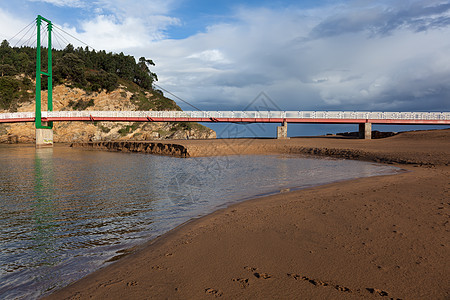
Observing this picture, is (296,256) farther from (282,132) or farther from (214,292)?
(282,132)

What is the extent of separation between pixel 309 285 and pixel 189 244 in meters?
2.45

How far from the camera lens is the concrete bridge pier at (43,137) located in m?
52.0

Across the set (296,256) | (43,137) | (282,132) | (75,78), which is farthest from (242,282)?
(75,78)

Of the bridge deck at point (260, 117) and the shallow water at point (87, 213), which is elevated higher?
the bridge deck at point (260, 117)

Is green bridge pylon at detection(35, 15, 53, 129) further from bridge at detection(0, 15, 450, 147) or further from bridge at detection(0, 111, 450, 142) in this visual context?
bridge at detection(0, 111, 450, 142)

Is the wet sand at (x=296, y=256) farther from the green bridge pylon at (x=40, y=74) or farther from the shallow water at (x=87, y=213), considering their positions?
the green bridge pylon at (x=40, y=74)

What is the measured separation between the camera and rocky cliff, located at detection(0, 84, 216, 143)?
214 ft

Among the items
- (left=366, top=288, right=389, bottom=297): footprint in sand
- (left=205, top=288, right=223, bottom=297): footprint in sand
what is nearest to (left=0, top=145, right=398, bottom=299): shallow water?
(left=205, top=288, right=223, bottom=297): footprint in sand

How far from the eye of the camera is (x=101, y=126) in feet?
225

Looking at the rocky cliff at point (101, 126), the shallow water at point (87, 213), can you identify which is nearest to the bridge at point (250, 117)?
the rocky cliff at point (101, 126)

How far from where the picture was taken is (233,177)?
14.5 meters

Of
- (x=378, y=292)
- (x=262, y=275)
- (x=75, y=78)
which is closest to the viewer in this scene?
(x=378, y=292)

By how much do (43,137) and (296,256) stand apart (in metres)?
62.0

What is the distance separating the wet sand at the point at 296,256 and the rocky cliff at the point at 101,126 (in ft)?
211
